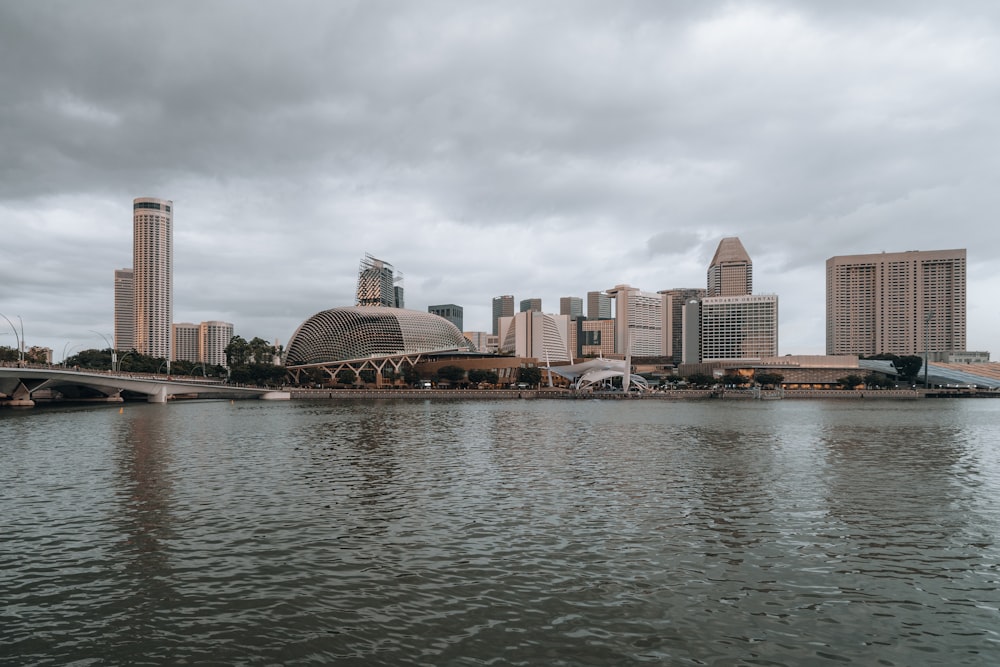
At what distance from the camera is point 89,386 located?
136 meters

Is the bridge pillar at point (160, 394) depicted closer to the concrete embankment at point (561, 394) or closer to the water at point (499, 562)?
the concrete embankment at point (561, 394)

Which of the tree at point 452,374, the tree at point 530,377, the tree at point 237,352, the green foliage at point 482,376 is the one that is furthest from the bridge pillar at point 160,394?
the tree at point 530,377

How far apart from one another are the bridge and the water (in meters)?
84.8

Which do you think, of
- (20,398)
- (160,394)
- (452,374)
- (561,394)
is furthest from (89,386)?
(561,394)

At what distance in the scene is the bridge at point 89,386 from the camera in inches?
4230

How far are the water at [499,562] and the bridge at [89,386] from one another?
278 feet

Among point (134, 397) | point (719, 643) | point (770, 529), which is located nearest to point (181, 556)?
point (719, 643)

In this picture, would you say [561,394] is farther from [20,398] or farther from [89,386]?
[20,398]

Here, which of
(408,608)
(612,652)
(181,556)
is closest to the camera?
(612,652)

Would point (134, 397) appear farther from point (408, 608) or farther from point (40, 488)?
point (408, 608)

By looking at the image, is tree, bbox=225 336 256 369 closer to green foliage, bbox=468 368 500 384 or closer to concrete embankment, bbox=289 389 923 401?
concrete embankment, bbox=289 389 923 401

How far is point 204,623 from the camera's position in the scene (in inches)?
536

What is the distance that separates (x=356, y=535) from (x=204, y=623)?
7454 millimetres

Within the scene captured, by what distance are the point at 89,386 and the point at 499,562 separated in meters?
147
